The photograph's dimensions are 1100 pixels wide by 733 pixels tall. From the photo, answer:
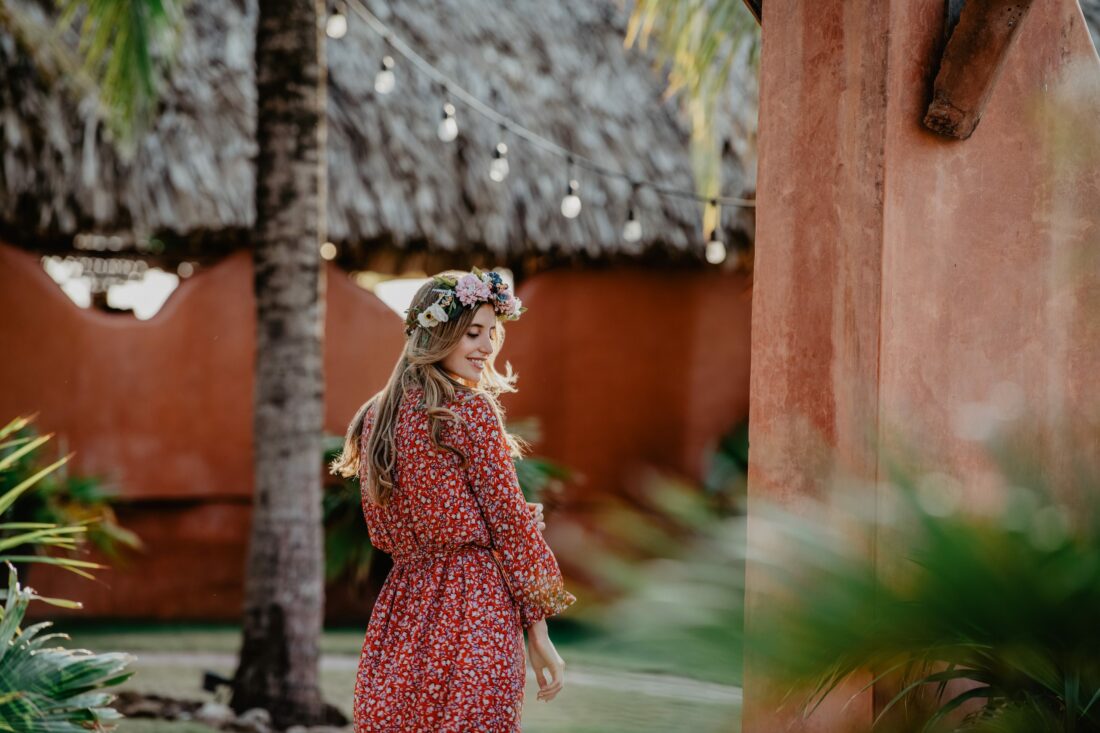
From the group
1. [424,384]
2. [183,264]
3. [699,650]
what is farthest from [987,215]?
[183,264]

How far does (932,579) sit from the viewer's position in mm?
1544

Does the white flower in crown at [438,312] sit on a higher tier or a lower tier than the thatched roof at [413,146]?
lower

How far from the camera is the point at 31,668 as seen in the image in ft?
10.9

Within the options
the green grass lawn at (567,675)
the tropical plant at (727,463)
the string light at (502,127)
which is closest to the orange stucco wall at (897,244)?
the green grass lawn at (567,675)

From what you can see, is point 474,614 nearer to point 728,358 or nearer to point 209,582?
point 209,582

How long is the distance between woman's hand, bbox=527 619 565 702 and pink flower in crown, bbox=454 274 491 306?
0.84 m

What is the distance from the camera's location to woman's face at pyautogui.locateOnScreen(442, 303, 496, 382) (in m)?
3.54

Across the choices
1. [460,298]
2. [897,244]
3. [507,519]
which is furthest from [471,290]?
[897,244]

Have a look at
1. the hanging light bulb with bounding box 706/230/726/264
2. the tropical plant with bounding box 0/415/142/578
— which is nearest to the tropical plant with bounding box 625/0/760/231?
the hanging light bulb with bounding box 706/230/726/264

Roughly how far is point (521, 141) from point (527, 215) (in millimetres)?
609

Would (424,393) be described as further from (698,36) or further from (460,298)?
(698,36)

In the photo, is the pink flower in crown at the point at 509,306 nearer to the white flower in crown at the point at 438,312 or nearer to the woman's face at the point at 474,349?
the woman's face at the point at 474,349

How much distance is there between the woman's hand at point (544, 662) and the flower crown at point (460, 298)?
82 cm

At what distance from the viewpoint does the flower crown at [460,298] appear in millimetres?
3531
